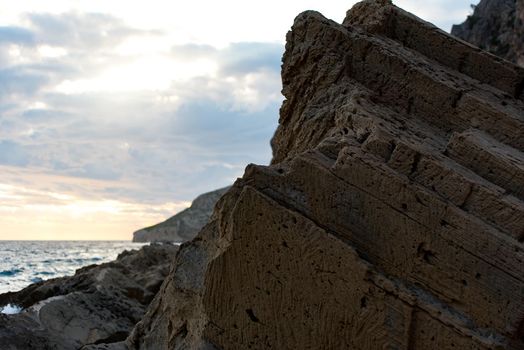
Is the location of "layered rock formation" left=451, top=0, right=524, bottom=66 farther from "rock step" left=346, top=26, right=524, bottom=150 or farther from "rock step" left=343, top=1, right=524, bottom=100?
"rock step" left=346, top=26, right=524, bottom=150

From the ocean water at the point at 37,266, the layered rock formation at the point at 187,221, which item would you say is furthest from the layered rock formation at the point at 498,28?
the layered rock formation at the point at 187,221

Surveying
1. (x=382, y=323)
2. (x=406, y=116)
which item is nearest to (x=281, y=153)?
(x=406, y=116)

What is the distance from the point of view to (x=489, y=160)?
7.91 m

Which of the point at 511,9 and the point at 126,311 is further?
the point at 511,9

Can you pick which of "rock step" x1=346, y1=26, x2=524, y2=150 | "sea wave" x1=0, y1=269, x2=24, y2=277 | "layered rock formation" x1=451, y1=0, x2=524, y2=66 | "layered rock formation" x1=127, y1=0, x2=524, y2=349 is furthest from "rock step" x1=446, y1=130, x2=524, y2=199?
"sea wave" x1=0, y1=269, x2=24, y2=277

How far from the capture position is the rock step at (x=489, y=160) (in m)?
7.75

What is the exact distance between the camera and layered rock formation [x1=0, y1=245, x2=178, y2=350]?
8.80 m

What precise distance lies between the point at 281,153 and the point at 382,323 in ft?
14.7

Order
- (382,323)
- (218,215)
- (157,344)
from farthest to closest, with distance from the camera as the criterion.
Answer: (157,344) < (218,215) < (382,323)

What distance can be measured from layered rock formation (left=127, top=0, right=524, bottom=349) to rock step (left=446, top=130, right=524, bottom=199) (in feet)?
0.04

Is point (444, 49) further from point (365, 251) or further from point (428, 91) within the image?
point (365, 251)

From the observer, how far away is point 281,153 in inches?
425

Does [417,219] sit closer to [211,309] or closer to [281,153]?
[211,309]

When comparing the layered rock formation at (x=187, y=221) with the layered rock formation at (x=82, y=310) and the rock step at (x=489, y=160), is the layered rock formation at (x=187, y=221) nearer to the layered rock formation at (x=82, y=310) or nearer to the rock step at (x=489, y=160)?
the layered rock formation at (x=82, y=310)
